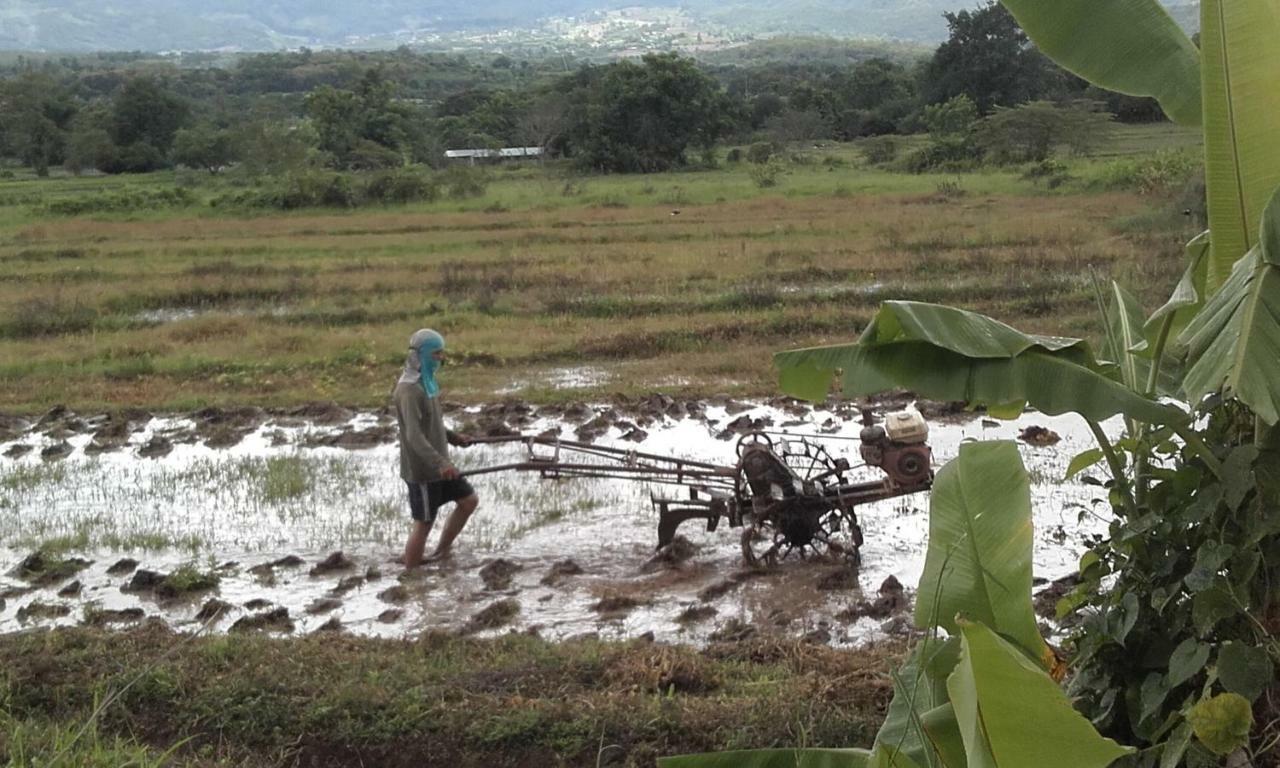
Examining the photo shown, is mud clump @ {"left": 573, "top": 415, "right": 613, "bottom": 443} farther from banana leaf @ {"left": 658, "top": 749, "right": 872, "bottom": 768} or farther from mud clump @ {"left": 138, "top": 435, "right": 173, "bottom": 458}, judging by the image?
banana leaf @ {"left": 658, "top": 749, "right": 872, "bottom": 768}

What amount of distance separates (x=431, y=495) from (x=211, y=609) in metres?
1.32

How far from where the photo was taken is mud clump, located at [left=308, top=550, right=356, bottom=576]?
7402mm

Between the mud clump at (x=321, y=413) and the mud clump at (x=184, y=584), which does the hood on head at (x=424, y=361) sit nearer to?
the mud clump at (x=184, y=584)

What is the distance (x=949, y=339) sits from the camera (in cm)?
322

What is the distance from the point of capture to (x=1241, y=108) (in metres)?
3.24

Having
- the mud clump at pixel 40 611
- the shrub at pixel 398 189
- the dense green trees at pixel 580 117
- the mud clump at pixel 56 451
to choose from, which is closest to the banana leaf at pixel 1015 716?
the mud clump at pixel 40 611

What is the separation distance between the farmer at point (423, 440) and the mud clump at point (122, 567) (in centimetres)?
175

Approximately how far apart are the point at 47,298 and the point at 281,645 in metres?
12.3

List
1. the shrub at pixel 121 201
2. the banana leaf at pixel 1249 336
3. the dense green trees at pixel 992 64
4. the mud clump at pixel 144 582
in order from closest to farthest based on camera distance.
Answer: the banana leaf at pixel 1249 336 < the mud clump at pixel 144 582 < the shrub at pixel 121 201 < the dense green trees at pixel 992 64

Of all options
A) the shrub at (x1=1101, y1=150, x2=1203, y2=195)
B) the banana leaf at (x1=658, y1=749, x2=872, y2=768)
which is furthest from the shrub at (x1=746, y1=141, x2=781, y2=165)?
the banana leaf at (x1=658, y1=749, x2=872, y2=768)

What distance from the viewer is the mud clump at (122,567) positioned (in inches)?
295

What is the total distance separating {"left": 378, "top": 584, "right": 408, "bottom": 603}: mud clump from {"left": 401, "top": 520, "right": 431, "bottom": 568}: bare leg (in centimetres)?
30

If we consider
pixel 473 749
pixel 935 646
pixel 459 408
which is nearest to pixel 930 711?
pixel 935 646

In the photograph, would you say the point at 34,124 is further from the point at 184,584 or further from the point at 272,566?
the point at 184,584
